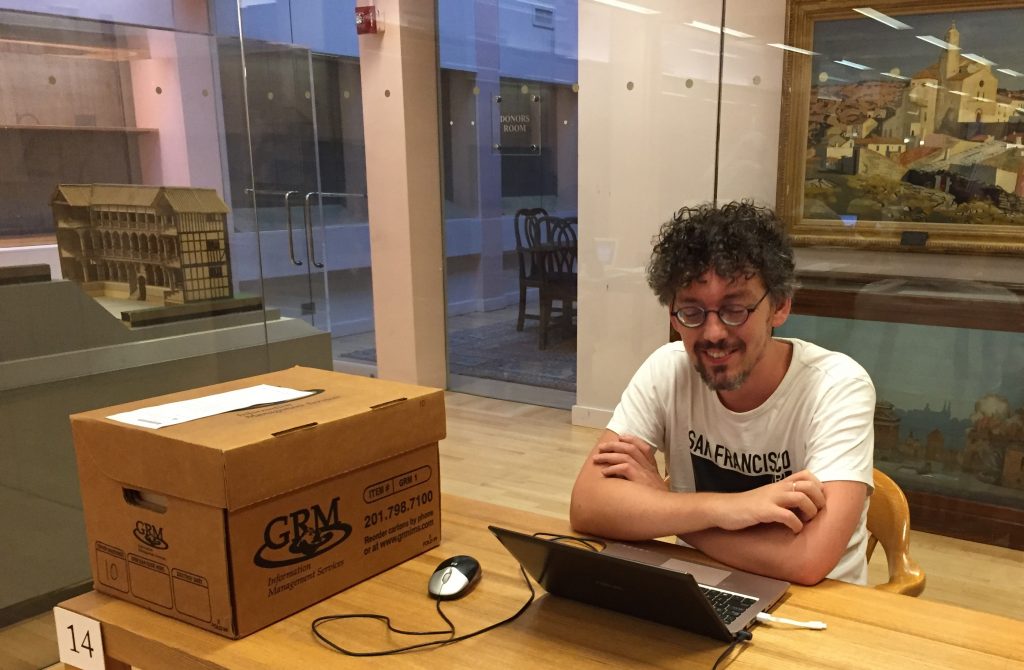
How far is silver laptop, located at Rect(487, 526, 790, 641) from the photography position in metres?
1.02

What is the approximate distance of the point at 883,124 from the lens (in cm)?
314

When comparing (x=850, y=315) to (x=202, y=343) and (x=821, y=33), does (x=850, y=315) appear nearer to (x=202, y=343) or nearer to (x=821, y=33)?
(x=821, y=33)

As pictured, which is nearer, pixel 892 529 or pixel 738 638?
pixel 738 638

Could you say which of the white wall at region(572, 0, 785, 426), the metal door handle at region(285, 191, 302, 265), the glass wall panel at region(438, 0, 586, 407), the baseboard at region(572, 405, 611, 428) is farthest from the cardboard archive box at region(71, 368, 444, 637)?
the metal door handle at region(285, 191, 302, 265)

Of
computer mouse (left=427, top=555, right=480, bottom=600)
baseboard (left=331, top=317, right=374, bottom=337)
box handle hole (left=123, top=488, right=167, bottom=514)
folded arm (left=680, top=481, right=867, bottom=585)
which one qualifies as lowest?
baseboard (left=331, top=317, right=374, bottom=337)

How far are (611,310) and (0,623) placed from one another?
9.58 ft

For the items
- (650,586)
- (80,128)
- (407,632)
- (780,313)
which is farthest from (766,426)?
(80,128)

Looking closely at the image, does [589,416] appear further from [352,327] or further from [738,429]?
[738,429]

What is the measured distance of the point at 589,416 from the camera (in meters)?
4.47

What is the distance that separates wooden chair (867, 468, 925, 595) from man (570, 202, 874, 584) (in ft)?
0.29

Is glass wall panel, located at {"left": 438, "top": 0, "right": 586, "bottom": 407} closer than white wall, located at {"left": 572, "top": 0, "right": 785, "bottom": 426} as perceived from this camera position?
No

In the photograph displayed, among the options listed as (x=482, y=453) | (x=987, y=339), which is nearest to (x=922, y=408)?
(x=987, y=339)

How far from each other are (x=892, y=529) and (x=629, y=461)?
513 millimetres

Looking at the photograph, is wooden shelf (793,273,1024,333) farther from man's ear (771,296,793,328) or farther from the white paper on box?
the white paper on box
